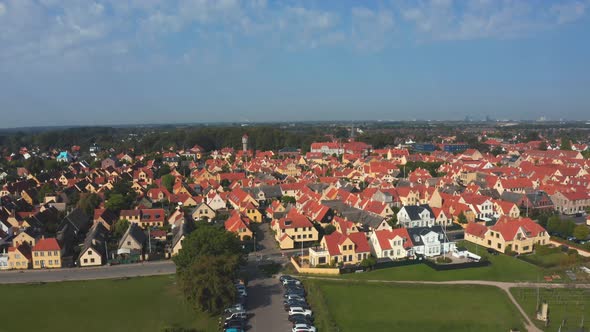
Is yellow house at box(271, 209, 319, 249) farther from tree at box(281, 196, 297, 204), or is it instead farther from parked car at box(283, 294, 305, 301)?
tree at box(281, 196, 297, 204)

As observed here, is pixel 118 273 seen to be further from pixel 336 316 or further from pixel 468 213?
pixel 468 213

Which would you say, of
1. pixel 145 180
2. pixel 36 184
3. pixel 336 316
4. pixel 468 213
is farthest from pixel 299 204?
pixel 36 184

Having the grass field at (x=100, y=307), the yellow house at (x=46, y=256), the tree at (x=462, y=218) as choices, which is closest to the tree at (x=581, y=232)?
the tree at (x=462, y=218)

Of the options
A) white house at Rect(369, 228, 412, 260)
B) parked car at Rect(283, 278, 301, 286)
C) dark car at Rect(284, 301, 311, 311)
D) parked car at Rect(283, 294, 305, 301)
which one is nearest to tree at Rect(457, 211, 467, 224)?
white house at Rect(369, 228, 412, 260)

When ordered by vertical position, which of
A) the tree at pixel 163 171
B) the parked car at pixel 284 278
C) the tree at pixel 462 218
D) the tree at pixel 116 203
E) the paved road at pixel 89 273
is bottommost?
the paved road at pixel 89 273

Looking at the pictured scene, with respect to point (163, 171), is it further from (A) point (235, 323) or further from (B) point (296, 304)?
(A) point (235, 323)

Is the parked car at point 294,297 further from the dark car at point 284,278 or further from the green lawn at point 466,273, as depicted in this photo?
the green lawn at point 466,273
